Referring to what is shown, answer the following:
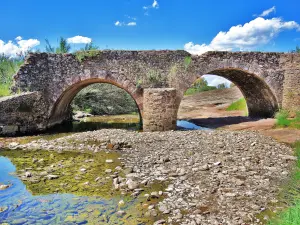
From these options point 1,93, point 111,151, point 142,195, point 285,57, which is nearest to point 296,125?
point 285,57

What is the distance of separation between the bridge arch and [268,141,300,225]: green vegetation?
7.51 metres

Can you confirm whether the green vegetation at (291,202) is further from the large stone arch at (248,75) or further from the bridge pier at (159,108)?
the large stone arch at (248,75)

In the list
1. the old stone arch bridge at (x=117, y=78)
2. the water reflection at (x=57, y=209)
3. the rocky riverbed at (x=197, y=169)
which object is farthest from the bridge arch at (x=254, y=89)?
the water reflection at (x=57, y=209)

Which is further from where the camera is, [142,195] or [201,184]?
[201,184]

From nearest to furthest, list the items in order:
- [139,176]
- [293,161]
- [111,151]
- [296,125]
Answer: [139,176] < [293,161] < [111,151] < [296,125]

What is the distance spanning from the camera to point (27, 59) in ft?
39.8

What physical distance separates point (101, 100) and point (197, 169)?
47.1ft

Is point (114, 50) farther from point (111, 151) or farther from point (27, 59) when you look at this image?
point (111, 151)

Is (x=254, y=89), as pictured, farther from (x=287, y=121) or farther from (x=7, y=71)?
(x=7, y=71)

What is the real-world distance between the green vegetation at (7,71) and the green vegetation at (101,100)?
5.86 m

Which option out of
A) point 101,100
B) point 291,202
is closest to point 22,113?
point 101,100

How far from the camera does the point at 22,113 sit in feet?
38.8

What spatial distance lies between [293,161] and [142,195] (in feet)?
13.2

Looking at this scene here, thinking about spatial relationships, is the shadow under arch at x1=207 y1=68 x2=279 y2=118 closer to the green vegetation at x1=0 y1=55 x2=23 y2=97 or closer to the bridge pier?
the bridge pier
